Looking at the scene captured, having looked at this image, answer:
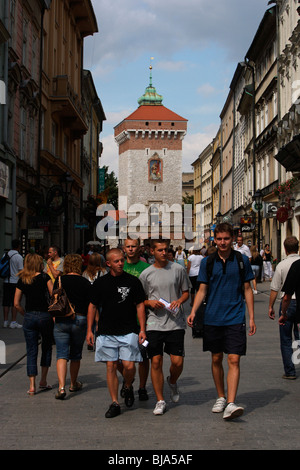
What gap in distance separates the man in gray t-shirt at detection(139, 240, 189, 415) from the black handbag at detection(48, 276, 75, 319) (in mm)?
1092

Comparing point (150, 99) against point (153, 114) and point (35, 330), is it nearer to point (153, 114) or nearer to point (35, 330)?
point (153, 114)

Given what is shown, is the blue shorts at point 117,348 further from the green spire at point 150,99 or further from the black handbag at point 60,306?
the green spire at point 150,99

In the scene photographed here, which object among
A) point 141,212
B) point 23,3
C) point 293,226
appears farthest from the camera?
point 141,212

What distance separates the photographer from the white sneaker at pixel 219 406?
6.86m

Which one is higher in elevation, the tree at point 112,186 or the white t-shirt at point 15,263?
the tree at point 112,186

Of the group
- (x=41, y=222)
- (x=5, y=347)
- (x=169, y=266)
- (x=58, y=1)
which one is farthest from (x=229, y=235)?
(x=58, y=1)

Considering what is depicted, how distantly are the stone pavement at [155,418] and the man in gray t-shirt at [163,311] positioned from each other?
0.46 meters

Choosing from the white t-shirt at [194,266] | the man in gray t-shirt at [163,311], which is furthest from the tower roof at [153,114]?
the man in gray t-shirt at [163,311]

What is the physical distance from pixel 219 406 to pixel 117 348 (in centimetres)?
114

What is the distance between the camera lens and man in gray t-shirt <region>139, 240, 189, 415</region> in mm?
7098

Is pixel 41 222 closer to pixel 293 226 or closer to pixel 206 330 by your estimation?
pixel 293 226

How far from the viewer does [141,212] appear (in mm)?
93312

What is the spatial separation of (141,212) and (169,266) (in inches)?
3386
